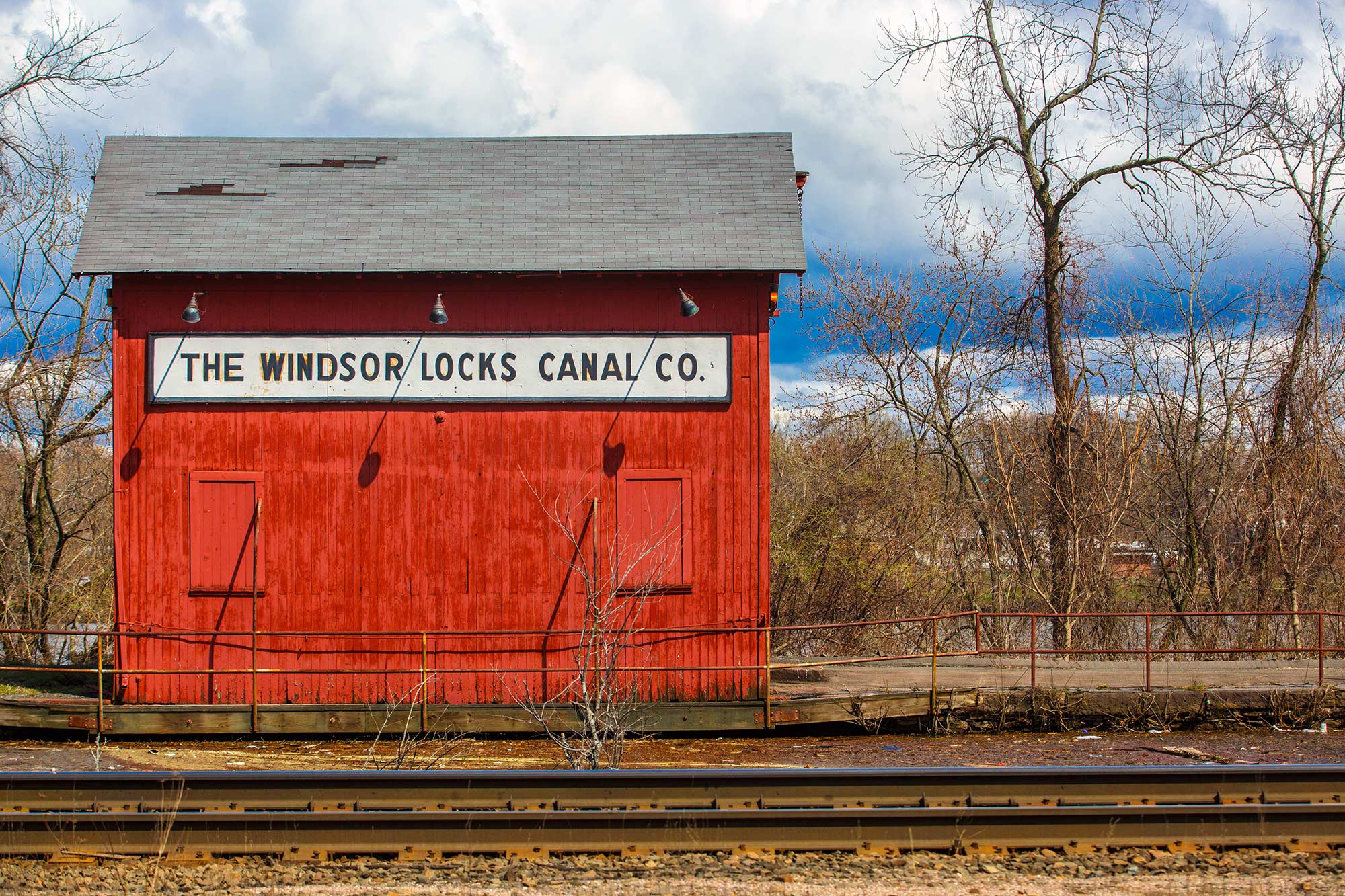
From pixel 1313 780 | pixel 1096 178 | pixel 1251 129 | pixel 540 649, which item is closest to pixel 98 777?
pixel 540 649

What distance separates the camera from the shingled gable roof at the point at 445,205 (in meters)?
13.1

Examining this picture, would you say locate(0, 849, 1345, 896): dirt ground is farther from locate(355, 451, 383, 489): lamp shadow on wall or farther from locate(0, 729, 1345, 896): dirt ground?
locate(355, 451, 383, 489): lamp shadow on wall

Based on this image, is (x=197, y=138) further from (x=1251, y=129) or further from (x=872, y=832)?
(x=1251, y=129)

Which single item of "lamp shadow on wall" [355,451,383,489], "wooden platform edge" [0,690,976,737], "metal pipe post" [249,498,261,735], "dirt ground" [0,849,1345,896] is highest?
"lamp shadow on wall" [355,451,383,489]

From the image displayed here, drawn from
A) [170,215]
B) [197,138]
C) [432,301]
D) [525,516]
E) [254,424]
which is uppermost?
[197,138]

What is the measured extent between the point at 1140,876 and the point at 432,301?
387 inches

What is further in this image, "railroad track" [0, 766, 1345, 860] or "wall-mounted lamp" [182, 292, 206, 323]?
"wall-mounted lamp" [182, 292, 206, 323]

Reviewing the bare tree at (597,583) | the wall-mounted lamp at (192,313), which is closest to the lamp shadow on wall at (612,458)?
the bare tree at (597,583)

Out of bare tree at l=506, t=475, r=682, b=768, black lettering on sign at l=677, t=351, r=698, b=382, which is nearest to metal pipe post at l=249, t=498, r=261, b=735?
bare tree at l=506, t=475, r=682, b=768

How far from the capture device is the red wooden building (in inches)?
502

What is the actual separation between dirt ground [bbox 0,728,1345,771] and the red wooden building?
769 millimetres

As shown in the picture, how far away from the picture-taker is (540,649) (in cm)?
1285

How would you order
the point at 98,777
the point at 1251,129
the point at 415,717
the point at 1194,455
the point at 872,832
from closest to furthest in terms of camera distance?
the point at 872,832 → the point at 98,777 → the point at 415,717 → the point at 1251,129 → the point at 1194,455

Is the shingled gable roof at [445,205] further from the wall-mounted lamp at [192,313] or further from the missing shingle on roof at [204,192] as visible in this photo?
the wall-mounted lamp at [192,313]
